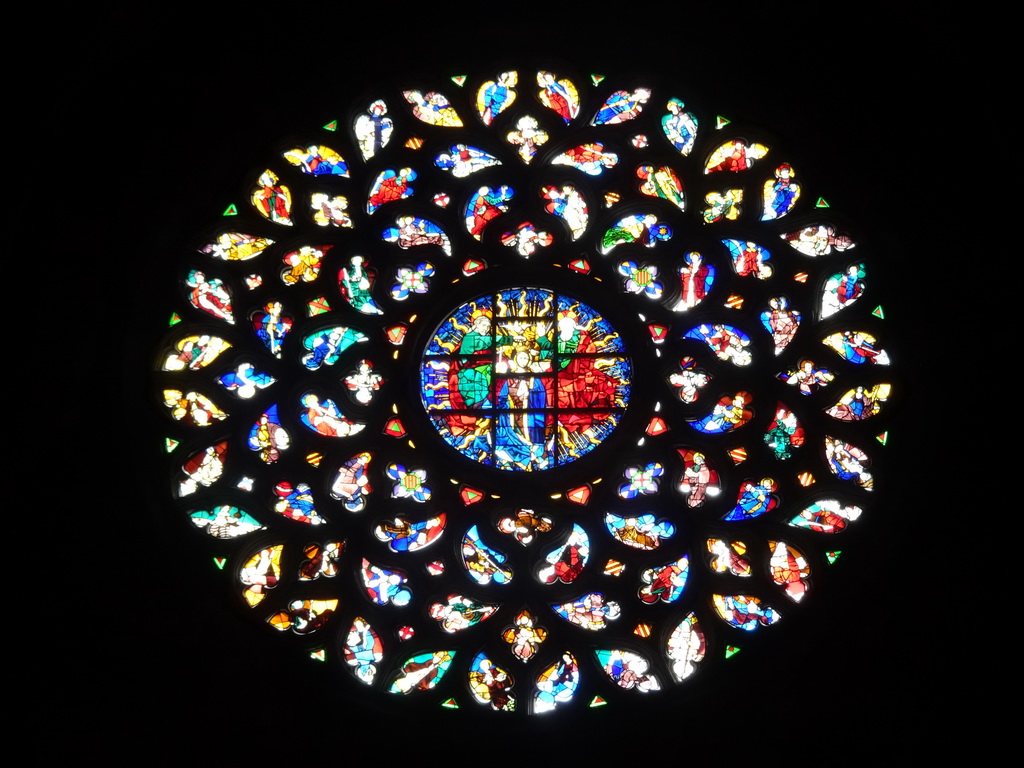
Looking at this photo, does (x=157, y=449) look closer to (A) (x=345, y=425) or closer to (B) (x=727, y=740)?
(A) (x=345, y=425)

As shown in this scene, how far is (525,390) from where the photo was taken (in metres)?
9.18

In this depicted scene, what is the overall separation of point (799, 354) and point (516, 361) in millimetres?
1445

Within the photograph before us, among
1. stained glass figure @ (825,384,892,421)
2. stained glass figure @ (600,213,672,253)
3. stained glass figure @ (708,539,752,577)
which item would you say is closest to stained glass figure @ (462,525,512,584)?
stained glass figure @ (708,539,752,577)

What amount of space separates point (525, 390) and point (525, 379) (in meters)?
0.06

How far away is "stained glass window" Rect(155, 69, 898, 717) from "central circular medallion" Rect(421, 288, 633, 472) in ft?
0.05

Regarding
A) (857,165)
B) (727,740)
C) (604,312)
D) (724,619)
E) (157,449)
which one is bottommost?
(727,740)

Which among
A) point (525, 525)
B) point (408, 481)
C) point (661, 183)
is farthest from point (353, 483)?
point (661, 183)

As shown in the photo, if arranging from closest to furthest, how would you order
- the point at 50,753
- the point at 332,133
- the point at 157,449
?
the point at 50,753
the point at 157,449
the point at 332,133

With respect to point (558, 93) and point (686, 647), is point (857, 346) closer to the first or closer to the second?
point (686, 647)

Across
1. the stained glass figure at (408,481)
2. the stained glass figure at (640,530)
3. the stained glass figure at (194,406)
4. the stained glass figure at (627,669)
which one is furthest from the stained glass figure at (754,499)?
the stained glass figure at (194,406)

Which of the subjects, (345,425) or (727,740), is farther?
(345,425)

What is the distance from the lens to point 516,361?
9242 millimetres

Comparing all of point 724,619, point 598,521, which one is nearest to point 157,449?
point 598,521

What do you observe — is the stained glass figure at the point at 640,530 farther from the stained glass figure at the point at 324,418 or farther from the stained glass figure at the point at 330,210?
the stained glass figure at the point at 330,210
